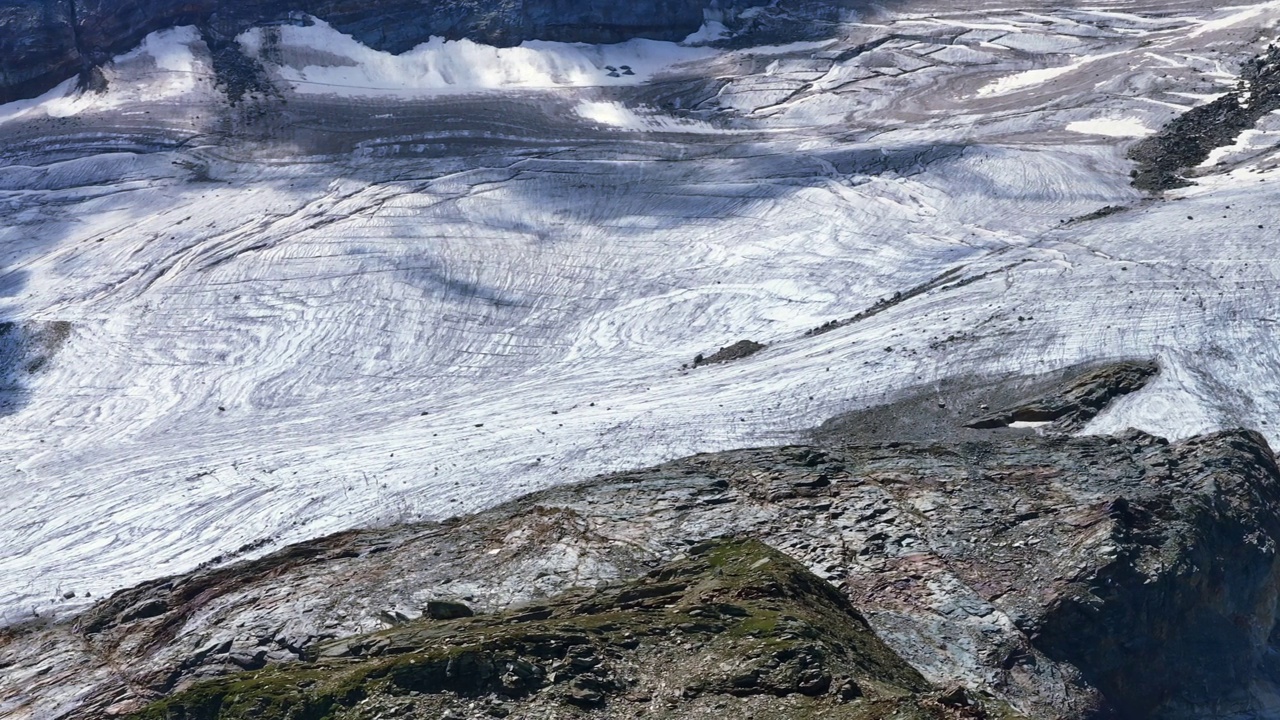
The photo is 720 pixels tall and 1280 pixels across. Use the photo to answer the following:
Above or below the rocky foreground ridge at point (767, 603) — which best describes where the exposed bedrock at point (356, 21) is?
above

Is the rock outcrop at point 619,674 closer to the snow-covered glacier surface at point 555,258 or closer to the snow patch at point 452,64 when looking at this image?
the snow-covered glacier surface at point 555,258

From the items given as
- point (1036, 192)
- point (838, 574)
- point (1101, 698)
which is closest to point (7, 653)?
point (838, 574)

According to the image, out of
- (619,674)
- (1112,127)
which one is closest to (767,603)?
(619,674)

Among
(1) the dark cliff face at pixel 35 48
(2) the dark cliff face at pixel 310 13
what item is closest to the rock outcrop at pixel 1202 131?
(2) the dark cliff face at pixel 310 13

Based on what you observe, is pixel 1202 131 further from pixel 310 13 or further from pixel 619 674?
pixel 310 13

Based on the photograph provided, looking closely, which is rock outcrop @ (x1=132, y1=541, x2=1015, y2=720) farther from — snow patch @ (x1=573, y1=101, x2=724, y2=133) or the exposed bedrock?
the exposed bedrock

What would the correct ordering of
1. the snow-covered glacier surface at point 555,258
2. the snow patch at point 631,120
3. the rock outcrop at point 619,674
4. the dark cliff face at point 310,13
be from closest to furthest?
the rock outcrop at point 619,674
the snow-covered glacier surface at point 555,258
the snow patch at point 631,120
the dark cliff face at point 310,13

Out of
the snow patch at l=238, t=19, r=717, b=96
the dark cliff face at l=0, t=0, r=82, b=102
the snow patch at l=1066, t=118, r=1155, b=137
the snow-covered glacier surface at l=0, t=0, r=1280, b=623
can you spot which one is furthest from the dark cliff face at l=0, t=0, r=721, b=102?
the snow patch at l=1066, t=118, r=1155, b=137
